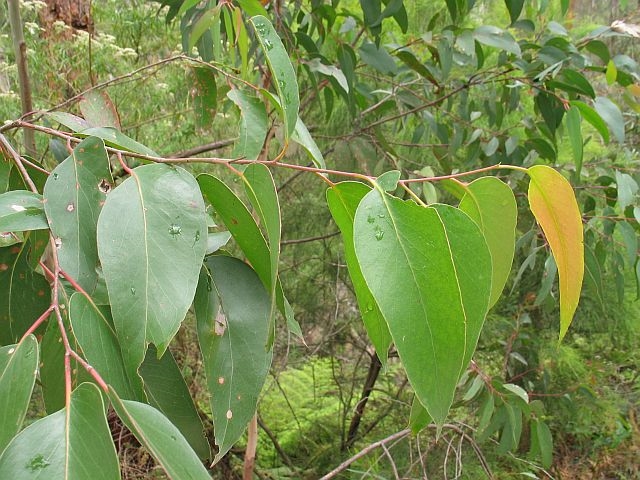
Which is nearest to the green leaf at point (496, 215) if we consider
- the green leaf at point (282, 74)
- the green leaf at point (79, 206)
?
the green leaf at point (282, 74)

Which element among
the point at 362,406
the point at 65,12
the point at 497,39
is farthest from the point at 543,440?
the point at 65,12

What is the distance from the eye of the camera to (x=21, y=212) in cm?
33

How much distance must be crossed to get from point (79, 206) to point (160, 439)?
0.16 m

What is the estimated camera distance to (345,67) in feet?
3.77

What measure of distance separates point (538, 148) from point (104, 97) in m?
0.95

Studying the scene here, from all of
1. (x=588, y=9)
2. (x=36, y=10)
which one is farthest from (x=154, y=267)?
(x=588, y=9)

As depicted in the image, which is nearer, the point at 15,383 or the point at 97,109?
the point at 15,383

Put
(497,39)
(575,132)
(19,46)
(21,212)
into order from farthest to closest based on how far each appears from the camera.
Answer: (497,39)
(575,132)
(19,46)
(21,212)

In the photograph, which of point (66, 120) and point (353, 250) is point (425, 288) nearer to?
point (353, 250)

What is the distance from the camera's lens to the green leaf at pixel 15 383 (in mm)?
258

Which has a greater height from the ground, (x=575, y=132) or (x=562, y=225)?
(x=562, y=225)

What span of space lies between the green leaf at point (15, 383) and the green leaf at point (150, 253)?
4 centimetres

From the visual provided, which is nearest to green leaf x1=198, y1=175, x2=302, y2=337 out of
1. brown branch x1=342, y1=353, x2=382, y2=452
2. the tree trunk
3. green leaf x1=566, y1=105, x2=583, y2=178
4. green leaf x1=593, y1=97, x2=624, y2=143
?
green leaf x1=566, y1=105, x2=583, y2=178

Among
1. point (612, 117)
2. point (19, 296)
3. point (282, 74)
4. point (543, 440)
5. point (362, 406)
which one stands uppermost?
point (282, 74)
